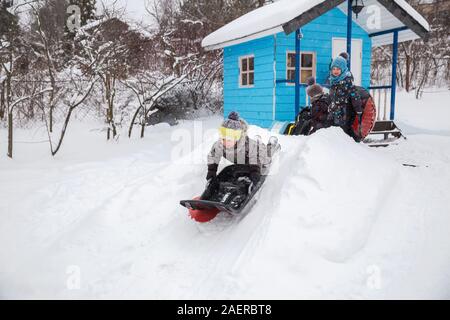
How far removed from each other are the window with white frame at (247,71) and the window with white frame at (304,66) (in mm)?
1057

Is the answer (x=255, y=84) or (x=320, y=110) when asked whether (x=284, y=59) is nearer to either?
(x=255, y=84)

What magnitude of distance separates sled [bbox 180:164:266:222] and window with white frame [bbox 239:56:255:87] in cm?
582

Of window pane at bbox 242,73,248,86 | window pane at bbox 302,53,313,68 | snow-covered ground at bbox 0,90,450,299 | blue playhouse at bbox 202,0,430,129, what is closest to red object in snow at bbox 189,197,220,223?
snow-covered ground at bbox 0,90,450,299

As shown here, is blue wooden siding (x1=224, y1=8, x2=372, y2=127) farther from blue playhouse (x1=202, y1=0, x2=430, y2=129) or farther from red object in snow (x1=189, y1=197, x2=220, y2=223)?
red object in snow (x1=189, y1=197, x2=220, y2=223)

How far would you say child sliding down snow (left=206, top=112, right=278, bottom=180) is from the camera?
4.45 meters

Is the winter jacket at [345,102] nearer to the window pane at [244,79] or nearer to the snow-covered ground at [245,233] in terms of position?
the snow-covered ground at [245,233]

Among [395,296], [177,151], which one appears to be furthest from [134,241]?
[177,151]

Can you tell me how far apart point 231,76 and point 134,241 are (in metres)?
7.77

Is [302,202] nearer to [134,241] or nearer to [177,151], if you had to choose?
[134,241]

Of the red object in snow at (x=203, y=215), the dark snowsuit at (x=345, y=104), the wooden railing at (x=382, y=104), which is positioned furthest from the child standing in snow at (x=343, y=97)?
the wooden railing at (x=382, y=104)

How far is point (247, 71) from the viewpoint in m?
10.2

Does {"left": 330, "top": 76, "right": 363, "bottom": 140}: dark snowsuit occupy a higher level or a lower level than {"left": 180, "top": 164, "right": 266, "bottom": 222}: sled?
higher

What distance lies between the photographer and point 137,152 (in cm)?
820

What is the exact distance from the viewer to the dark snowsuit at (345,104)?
20.6 feet
